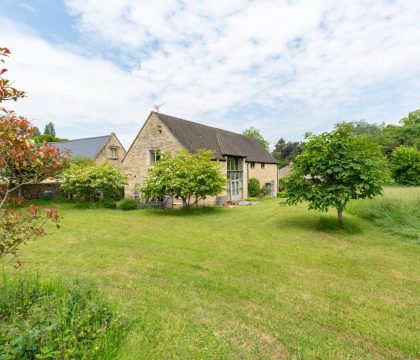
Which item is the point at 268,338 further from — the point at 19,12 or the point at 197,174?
the point at 197,174

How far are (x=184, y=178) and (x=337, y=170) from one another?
28.0ft

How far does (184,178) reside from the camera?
1473 centimetres

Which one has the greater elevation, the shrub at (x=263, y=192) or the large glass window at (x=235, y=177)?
the large glass window at (x=235, y=177)

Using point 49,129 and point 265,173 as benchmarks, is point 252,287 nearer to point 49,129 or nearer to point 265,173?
point 265,173

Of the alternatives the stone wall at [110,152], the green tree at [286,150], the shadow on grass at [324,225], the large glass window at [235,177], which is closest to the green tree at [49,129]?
the stone wall at [110,152]

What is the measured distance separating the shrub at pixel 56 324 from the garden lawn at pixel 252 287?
0.35 metres

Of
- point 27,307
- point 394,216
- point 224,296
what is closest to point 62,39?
point 27,307

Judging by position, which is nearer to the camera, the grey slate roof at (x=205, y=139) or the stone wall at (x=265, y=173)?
the grey slate roof at (x=205, y=139)

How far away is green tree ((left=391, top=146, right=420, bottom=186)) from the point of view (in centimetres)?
2625

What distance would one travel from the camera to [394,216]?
424 inches

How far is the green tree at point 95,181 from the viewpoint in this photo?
18.2 meters

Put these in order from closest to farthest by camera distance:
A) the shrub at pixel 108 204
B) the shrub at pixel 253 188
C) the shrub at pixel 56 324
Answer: the shrub at pixel 56 324 < the shrub at pixel 108 204 < the shrub at pixel 253 188

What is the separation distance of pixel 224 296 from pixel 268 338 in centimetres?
137

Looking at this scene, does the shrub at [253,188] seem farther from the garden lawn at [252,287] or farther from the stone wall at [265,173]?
the garden lawn at [252,287]
